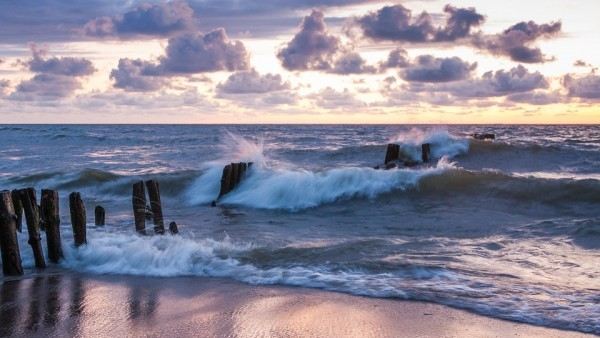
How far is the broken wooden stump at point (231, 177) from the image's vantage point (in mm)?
18516

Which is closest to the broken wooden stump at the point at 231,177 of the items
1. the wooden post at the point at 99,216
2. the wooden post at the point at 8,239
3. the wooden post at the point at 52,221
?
the wooden post at the point at 99,216

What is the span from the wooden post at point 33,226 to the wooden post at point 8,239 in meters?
0.49

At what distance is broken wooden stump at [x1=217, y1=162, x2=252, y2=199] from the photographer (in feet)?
60.7

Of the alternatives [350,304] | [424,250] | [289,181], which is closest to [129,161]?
[289,181]

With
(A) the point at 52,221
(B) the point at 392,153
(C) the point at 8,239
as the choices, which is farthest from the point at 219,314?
(B) the point at 392,153

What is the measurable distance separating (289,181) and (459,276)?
10803 millimetres

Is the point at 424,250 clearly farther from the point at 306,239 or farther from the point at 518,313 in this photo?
the point at 518,313

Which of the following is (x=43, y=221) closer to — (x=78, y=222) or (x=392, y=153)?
(x=78, y=222)

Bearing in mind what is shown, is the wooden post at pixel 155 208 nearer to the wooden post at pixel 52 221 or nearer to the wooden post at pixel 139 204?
A: the wooden post at pixel 139 204

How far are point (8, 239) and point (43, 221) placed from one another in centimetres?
142

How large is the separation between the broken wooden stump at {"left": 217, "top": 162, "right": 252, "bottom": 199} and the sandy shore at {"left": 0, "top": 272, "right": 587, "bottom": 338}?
1044cm

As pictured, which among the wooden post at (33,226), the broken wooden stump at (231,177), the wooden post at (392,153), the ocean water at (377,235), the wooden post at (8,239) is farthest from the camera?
the wooden post at (392,153)

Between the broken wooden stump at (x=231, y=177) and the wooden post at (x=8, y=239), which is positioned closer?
the wooden post at (x=8, y=239)

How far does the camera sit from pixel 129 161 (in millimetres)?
35125
